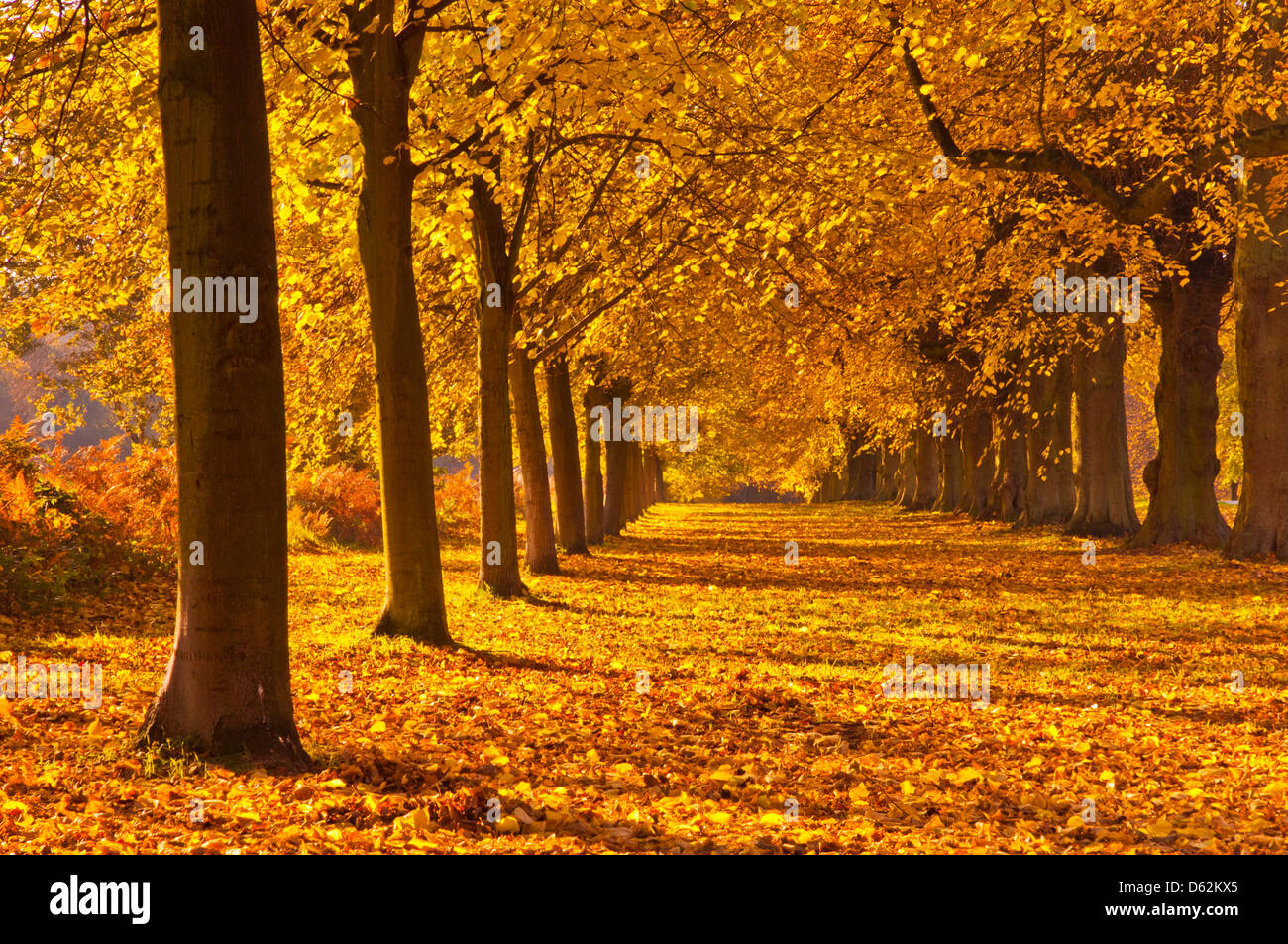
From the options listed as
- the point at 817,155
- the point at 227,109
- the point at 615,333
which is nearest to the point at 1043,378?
the point at 615,333

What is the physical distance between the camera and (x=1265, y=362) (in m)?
16.8

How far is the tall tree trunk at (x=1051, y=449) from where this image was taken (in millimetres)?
27875

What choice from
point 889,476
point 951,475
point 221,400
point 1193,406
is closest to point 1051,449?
point 1193,406

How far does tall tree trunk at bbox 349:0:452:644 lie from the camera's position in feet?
34.3

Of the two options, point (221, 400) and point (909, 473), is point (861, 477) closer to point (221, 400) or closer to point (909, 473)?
point (909, 473)

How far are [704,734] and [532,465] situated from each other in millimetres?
11025

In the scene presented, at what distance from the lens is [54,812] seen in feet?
15.8

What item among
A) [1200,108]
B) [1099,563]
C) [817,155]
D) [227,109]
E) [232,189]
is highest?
[1200,108]

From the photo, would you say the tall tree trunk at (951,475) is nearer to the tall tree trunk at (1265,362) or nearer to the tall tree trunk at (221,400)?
the tall tree trunk at (1265,362)

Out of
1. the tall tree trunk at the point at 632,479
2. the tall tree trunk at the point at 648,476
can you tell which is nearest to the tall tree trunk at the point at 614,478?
the tall tree trunk at the point at 632,479

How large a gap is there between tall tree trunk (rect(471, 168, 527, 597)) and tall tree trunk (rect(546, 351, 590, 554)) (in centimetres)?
656

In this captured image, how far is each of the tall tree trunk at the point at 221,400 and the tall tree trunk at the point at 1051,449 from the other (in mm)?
24704

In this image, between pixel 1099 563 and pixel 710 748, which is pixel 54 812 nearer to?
pixel 710 748

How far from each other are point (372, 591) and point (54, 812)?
38.1 ft
